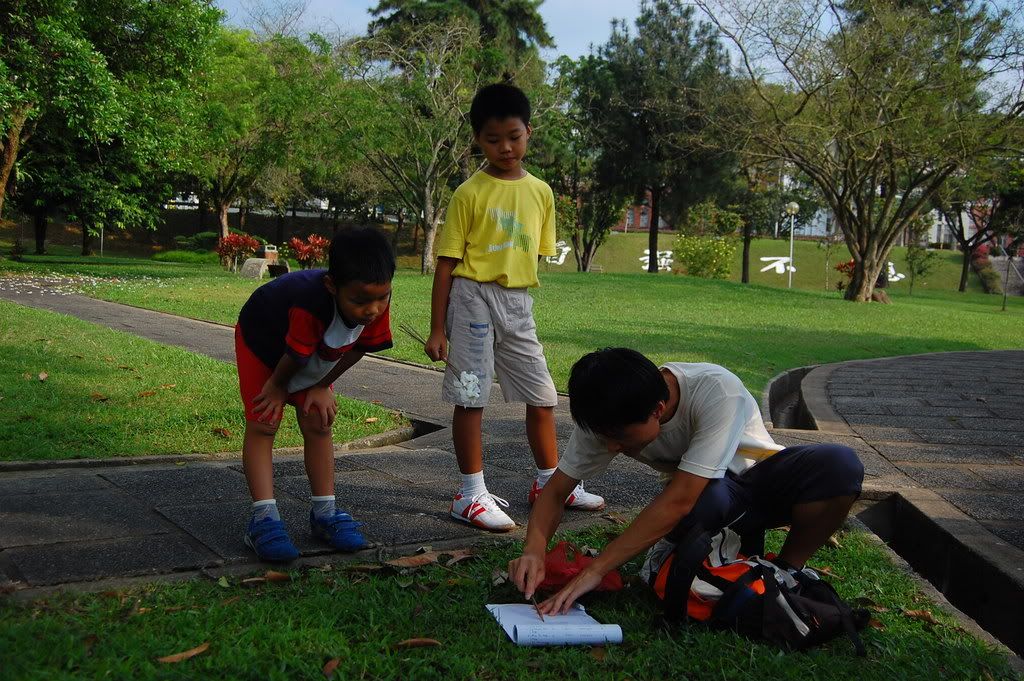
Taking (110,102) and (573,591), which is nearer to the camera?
(573,591)

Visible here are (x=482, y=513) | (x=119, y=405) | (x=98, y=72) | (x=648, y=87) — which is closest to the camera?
(x=482, y=513)

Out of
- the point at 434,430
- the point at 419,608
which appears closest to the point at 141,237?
the point at 434,430

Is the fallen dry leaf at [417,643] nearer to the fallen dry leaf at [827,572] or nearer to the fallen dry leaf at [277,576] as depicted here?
the fallen dry leaf at [277,576]

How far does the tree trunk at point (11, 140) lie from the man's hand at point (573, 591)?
1736 centimetres

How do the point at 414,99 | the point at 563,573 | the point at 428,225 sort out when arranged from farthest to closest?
1. the point at 428,225
2. the point at 414,99
3. the point at 563,573

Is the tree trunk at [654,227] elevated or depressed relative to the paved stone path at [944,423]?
elevated

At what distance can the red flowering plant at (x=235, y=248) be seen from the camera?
84.2ft

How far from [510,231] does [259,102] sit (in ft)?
91.4

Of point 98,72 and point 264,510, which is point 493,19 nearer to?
point 98,72

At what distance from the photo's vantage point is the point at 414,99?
2739 cm

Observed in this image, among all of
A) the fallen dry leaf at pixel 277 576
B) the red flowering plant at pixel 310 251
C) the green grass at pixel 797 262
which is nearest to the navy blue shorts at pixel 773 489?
the fallen dry leaf at pixel 277 576

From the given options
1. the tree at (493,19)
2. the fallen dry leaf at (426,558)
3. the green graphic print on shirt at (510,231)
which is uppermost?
the tree at (493,19)

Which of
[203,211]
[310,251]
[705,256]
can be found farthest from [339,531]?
[203,211]

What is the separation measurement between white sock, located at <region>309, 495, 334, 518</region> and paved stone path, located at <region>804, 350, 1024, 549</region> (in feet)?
8.55
